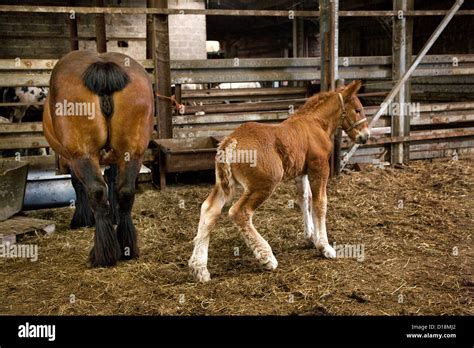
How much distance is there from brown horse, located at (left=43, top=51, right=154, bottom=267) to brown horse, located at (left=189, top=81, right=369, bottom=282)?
862 millimetres

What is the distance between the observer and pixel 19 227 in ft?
18.4

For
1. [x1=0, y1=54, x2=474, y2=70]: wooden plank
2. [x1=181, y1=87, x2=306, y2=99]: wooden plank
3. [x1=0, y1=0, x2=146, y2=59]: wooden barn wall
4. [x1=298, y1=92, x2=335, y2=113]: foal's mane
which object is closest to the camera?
[x1=298, y1=92, x2=335, y2=113]: foal's mane

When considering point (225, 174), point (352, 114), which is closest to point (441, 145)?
point (352, 114)

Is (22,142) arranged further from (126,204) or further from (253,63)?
(253,63)

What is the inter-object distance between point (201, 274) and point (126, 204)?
1.11 metres

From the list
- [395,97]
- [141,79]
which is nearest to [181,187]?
[141,79]

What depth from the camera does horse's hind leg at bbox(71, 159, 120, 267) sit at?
454cm

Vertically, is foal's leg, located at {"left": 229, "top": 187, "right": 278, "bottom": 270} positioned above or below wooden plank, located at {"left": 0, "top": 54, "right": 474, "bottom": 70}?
below

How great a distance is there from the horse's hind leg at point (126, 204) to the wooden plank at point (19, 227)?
140 centimetres

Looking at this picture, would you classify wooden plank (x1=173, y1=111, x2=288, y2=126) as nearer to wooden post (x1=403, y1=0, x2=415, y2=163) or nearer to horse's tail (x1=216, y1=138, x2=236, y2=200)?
wooden post (x1=403, y1=0, x2=415, y2=163)

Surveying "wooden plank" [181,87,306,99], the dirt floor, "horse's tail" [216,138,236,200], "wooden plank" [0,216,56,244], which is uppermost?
"wooden plank" [181,87,306,99]

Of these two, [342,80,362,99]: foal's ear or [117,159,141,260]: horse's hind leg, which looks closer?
[117,159,141,260]: horse's hind leg

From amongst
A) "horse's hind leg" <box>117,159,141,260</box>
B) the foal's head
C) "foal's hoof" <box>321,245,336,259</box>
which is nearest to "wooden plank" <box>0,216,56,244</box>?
"horse's hind leg" <box>117,159,141,260</box>

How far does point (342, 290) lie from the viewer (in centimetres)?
401
